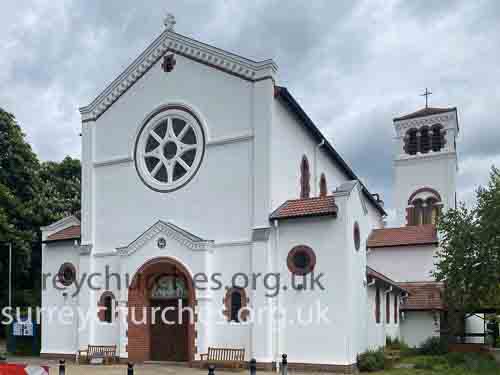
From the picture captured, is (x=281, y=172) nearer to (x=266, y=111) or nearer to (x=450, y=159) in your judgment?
(x=266, y=111)

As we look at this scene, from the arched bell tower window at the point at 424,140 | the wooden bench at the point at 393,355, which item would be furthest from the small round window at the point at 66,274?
the arched bell tower window at the point at 424,140

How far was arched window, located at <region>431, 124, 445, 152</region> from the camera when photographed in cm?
4175

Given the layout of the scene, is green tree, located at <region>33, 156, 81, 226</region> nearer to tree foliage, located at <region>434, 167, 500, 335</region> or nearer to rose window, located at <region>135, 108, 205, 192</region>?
rose window, located at <region>135, 108, 205, 192</region>

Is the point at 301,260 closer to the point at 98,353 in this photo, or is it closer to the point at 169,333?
the point at 169,333

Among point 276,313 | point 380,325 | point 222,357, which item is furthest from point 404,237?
point 222,357

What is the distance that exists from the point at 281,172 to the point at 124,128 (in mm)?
7136

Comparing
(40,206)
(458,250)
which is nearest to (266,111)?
(458,250)

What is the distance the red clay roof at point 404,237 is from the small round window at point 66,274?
16.9m

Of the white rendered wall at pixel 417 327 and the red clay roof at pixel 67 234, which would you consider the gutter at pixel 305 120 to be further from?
the red clay roof at pixel 67 234

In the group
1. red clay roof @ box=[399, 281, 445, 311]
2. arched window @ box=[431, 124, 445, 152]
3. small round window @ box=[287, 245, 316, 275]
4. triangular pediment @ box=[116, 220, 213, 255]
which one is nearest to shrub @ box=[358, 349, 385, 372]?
small round window @ box=[287, 245, 316, 275]

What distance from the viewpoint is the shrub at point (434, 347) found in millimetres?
25047

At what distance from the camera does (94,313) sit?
2284 cm

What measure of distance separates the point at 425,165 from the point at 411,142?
2.11m

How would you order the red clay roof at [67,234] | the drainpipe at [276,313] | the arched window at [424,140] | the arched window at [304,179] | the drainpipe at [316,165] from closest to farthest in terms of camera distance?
the drainpipe at [276,313] < the arched window at [304,179] < the red clay roof at [67,234] < the drainpipe at [316,165] < the arched window at [424,140]
